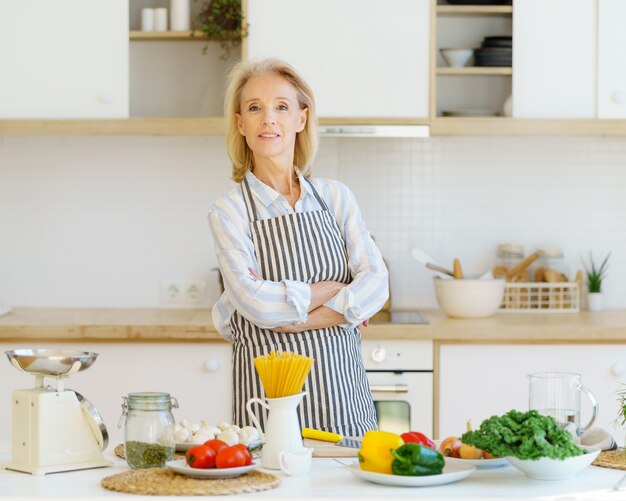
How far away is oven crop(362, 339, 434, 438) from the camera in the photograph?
3.65 metres

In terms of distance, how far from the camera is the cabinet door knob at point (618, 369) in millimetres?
3680

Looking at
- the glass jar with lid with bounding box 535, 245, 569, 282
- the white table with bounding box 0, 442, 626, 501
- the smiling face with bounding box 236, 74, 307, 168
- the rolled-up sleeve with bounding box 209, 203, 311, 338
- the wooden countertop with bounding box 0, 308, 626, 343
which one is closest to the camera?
the white table with bounding box 0, 442, 626, 501

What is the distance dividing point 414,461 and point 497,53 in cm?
239

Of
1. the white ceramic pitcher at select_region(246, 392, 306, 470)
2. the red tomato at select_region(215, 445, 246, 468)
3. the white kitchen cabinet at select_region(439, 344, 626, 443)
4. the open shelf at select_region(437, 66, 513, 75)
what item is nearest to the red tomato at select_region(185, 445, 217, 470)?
the red tomato at select_region(215, 445, 246, 468)

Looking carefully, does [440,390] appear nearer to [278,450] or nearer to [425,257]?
[425,257]

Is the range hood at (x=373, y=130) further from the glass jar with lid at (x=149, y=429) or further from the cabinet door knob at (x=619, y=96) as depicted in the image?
the glass jar with lid at (x=149, y=429)

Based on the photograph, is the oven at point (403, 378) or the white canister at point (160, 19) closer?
the oven at point (403, 378)

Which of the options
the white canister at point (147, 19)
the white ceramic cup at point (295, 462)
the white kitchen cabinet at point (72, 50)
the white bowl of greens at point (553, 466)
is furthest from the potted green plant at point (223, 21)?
the white bowl of greens at point (553, 466)

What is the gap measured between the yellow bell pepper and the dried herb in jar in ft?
1.25

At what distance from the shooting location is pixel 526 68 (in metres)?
3.90

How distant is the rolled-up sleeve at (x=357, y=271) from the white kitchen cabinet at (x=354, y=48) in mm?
1132

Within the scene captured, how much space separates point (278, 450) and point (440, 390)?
5.68ft

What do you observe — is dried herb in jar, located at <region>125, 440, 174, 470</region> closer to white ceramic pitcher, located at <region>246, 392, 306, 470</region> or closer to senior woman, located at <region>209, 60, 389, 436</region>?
white ceramic pitcher, located at <region>246, 392, 306, 470</region>

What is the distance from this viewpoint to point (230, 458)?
1921mm
